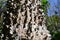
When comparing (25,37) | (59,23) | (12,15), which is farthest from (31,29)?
(59,23)

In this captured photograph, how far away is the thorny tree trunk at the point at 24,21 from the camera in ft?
8.54

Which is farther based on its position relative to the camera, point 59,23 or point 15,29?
point 59,23

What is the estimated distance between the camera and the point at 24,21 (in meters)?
2.68

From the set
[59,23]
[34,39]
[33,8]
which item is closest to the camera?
[34,39]

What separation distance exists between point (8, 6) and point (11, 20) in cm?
19

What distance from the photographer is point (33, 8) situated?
9.02 ft

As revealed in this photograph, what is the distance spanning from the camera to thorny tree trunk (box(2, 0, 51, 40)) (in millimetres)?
2602

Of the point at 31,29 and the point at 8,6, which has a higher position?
the point at 8,6

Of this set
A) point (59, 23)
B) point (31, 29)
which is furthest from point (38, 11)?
point (59, 23)

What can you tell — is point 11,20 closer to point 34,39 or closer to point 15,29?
point 15,29

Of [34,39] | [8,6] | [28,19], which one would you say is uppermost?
[8,6]

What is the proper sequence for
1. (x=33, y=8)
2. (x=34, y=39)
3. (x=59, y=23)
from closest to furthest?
(x=34, y=39) < (x=33, y=8) < (x=59, y=23)

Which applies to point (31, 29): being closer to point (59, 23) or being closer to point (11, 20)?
point (11, 20)

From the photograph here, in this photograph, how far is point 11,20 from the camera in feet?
8.86
